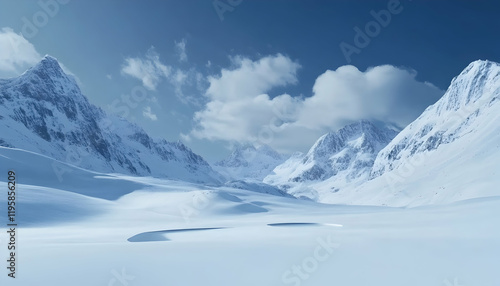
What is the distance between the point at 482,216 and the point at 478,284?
22.4 ft

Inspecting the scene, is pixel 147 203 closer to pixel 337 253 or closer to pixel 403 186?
pixel 337 253

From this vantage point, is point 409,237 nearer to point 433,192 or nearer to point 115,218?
point 115,218

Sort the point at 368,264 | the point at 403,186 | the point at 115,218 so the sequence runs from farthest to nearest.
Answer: the point at 403,186 < the point at 115,218 < the point at 368,264

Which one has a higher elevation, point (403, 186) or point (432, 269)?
point (403, 186)

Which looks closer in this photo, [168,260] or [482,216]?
[168,260]

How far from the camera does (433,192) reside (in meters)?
114

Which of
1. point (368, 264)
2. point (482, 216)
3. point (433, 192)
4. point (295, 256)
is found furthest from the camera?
point (433, 192)

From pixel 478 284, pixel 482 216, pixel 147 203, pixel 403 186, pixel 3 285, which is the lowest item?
pixel 478 284

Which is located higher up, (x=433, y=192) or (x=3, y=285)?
(x=433, y=192)

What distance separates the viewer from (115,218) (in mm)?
27859

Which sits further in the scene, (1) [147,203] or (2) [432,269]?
(1) [147,203]

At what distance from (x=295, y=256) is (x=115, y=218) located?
23.1 metres

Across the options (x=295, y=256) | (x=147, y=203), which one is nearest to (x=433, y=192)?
(x=147, y=203)

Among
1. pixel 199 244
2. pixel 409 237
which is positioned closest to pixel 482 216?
pixel 409 237
